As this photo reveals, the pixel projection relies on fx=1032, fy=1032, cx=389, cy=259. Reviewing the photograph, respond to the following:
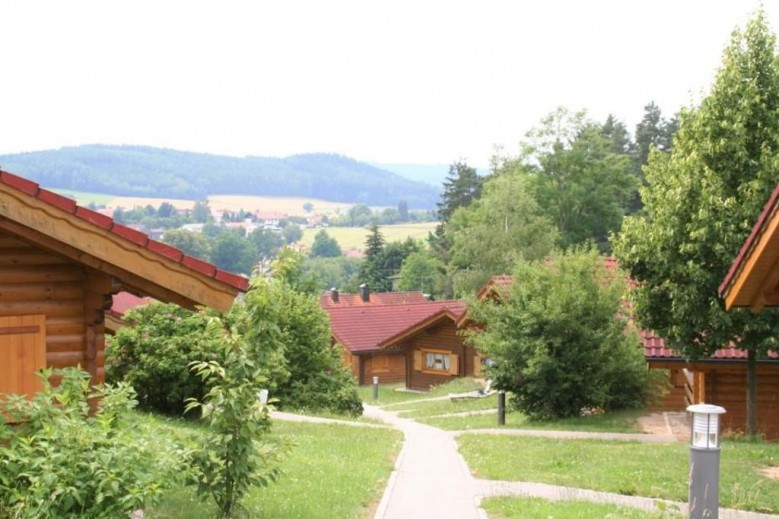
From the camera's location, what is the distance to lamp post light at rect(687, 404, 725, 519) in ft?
34.9

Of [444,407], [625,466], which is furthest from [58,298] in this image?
[444,407]

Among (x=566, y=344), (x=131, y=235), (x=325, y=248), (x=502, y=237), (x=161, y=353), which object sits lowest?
(x=161, y=353)

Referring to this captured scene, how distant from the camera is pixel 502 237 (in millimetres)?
65938

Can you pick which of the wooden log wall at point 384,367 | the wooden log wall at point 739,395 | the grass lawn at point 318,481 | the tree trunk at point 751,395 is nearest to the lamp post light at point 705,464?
the grass lawn at point 318,481

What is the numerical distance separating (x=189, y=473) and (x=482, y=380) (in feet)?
130

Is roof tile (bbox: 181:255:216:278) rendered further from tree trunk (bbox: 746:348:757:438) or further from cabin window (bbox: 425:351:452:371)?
cabin window (bbox: 425:351:452:371)

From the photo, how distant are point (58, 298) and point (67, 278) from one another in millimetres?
242

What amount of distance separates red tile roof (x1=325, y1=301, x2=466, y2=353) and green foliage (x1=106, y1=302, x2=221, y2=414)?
100 feet

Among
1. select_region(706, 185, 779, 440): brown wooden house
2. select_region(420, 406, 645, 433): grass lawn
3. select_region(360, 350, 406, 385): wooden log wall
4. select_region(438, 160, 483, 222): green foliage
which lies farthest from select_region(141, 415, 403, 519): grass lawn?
select_region(438, 160, 483, 222): green foliage

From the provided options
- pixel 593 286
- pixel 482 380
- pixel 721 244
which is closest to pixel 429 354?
pixel 482 380

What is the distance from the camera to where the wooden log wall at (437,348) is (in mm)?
52781

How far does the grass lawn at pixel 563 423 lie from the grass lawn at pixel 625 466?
11.5ft

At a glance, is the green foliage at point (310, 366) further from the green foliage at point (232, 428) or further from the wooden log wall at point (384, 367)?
the wooden log wall at point (384, 367)

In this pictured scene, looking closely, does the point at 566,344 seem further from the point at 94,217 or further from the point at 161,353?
the point at 94,217
